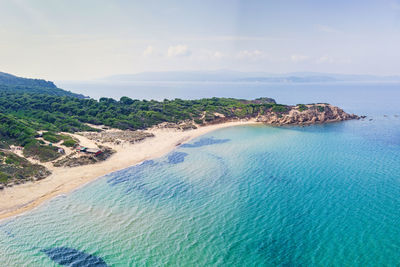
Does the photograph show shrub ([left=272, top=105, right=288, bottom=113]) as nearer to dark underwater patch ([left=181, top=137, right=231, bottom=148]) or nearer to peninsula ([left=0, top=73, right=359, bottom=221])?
peninsula ([left=0, top=73, right=359, bottom=221])

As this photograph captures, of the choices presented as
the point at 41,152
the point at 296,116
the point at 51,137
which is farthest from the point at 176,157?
the point at 296,116

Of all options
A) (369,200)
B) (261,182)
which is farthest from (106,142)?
(369,200)

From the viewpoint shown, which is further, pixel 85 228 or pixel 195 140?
pixel 195 140

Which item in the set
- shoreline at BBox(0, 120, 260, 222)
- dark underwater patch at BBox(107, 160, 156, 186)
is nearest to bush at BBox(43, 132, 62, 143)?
shoreline at BBox(0, 120, 260, 222)

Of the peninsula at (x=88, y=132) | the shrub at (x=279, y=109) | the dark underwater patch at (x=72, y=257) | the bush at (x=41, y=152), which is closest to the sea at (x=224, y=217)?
the dark underwater patch at (x=72, y=257)

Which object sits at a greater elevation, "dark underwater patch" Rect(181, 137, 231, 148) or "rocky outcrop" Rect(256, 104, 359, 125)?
"rocky outcrop" Rect(256, 104, 359, 125)

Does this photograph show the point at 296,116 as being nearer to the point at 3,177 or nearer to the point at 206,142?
the point at 206,142

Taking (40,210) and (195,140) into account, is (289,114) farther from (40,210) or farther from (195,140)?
(40,210)

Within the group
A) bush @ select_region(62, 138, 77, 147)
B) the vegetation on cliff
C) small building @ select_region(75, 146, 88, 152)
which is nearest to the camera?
small building @ select_region(75, 146, 88, 152)

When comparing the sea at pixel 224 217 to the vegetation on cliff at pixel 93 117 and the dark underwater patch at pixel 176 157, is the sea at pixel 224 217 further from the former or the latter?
the vegetation on cliff at pixel 93 117
